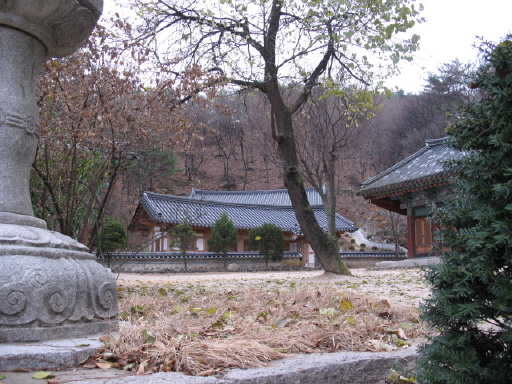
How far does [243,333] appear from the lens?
2.75 metres

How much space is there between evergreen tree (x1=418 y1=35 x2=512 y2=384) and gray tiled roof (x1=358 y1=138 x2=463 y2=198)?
1487 centimetres

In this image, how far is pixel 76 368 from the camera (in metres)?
2.15

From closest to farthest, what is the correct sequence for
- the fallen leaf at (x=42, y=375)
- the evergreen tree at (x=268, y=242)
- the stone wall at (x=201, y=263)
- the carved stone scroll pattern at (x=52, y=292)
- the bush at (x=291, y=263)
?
the fallen leaf at (x=42, y=375), the carved stone scroll pattern at (x=52, y=292), the stone wall at (x=201, y=263), the bush at (x=291, y=263), the evergreen tree at (x=268, y=242)

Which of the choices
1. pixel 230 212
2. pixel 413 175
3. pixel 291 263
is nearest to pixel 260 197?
pixel 230 212

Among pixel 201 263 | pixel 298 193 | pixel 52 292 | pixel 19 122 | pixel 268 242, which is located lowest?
pixel 201 263

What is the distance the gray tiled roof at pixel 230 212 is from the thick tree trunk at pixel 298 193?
12978mm

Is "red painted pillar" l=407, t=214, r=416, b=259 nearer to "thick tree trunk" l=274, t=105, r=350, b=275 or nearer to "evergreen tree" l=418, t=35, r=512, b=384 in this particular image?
"thick tree trunk" l=274, t=105, r=350, b=275

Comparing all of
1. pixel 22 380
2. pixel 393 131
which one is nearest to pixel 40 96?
pixel 22 380

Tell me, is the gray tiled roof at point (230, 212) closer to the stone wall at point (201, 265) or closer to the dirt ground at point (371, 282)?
the stone wall at point (201, 265)

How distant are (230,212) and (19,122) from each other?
81.3ft

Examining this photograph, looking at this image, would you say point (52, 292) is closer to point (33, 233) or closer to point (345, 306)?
point (33, 233)

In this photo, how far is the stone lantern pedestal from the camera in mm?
2430

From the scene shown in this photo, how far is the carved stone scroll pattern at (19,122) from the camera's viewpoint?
292 centimetres

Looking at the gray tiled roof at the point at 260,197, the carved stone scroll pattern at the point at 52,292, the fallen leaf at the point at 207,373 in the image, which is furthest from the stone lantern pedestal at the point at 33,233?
the gray tiled roof at the point at 260,197
